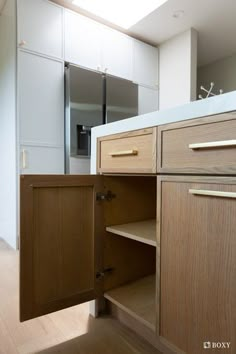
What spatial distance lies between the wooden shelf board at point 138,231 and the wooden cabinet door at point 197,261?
15 centimetres

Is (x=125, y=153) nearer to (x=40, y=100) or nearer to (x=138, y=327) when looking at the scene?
(x=138, y=327)

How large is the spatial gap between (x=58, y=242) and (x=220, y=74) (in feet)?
11.6

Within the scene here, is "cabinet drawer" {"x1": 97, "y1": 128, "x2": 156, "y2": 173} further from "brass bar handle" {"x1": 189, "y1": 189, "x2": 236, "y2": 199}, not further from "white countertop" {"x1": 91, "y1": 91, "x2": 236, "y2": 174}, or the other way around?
"brass bar handle" {"x1": 189, "y1": 189, "x2": 236, "y2": 199}

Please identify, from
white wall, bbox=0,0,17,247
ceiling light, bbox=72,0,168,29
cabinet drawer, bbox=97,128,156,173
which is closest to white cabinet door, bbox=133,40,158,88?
ceiling light, bbox=72,0,168,29

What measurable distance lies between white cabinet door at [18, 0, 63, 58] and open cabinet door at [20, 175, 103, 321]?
5.73 ft

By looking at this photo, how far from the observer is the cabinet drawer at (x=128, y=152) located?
94cm

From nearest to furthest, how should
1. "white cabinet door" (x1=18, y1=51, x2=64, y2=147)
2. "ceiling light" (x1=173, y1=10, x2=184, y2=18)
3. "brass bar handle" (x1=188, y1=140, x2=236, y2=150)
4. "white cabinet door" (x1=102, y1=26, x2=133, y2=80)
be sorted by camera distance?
"brass bar handle" (x1=188, y1=140, x2=236, y2=150)
"white cabinet door" (x1=18, y1=51, x2=64, y2=147)
"ceiling light" (x1=173, y1=10, x2=184, y2=18)
"white cabinet door" (x1=102, y1=26, x2=133, y2=80)

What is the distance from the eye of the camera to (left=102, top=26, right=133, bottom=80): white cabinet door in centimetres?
275

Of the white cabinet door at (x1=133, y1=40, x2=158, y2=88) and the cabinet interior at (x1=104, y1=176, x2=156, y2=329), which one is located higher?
the white cabinet door at (x1=133, y1=40, x2=158, y2=88)

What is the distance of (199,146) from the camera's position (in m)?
0.75

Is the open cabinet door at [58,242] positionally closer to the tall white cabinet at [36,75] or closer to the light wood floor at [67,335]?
the light wood floor at [67,335]

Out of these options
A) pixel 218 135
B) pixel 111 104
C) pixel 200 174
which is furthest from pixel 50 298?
pixel 111 104

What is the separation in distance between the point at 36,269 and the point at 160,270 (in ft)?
1.56

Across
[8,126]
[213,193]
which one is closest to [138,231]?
[213,193]
